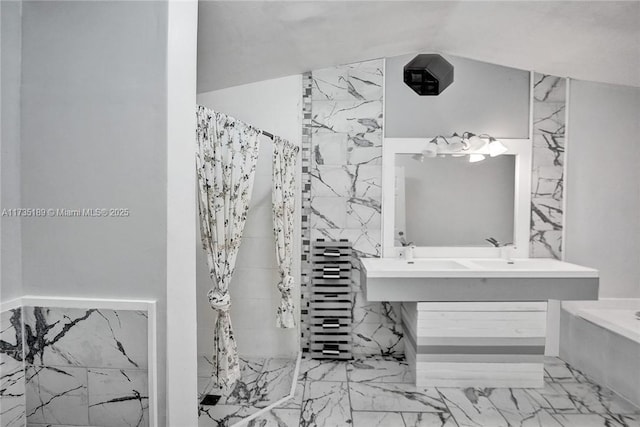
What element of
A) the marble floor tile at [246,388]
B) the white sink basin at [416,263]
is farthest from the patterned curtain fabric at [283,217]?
the white sink basin at [416,263]

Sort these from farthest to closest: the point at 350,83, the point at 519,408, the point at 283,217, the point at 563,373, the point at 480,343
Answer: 1. the point at 350,83
2. the point at 563,373
3. the point at 283,217
4. the point at 480,343
5. the point at 519,408

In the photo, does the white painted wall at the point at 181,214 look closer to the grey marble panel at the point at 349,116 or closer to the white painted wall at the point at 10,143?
the white painted wall at the point at 10,143

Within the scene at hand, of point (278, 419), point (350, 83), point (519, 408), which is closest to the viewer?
point (278, 419)

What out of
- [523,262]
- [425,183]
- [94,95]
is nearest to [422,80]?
[425,183]

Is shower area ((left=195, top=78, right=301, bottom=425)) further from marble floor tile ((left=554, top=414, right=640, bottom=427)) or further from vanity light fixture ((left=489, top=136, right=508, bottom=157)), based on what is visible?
marble floor tile ((left=554, top=414, right=640, bottom=427))

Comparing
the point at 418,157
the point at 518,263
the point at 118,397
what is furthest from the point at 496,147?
the point at 118,397

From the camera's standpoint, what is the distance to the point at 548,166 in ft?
9.81

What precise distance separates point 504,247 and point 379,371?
1487 millimetres

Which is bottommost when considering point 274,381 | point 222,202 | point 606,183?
point 274,381

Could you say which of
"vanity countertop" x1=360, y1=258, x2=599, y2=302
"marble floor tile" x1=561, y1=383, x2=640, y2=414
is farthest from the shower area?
"marble floor tile" x1=561, y1=383, x2=640, y2=414

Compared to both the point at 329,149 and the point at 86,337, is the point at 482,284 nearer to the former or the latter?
the point at 329,149

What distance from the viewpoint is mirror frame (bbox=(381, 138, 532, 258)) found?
9.86ft

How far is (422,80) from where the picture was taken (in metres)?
3.02

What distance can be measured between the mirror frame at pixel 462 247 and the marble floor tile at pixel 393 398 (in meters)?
1.04
